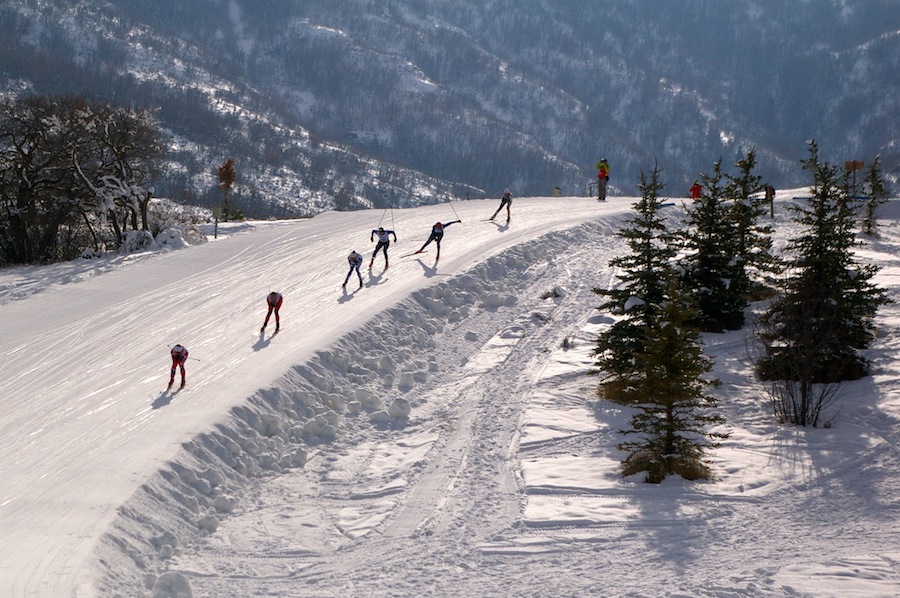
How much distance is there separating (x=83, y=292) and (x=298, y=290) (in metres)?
6.65

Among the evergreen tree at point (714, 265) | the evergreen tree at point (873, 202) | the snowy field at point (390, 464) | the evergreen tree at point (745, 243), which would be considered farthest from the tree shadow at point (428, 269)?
the evergreen tree at point (873, 202)

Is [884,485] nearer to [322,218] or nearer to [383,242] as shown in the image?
[383,242]

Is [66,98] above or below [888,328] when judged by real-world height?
above

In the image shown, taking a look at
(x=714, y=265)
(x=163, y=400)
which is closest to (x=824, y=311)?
(x=714, y=265)

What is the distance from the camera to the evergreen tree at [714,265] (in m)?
19.7

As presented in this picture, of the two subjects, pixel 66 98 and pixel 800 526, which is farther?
pixel 66 98

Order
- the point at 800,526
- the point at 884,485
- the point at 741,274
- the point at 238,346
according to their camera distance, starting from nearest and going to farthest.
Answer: the point at 800,526, the point at 884,485, the point at 238,346, the point at 741,274

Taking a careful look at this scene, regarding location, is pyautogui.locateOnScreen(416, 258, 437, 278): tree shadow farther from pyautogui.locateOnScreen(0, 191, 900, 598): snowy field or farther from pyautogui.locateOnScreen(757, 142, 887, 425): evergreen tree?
pyautogui.locateOnScreen(757, 142, 887, 425): evergreen tree

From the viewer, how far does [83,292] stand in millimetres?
24531

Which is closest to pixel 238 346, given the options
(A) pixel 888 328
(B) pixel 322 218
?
(A) pixel 888 328

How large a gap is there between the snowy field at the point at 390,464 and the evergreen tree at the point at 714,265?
25.7 inches

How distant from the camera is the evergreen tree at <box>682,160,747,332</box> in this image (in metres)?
19.7

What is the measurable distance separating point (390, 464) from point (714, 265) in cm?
1073

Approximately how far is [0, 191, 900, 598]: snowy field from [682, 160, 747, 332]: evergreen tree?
2.14 ft
